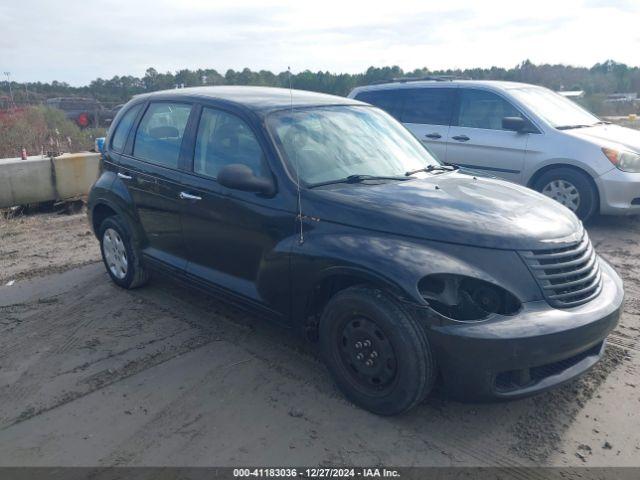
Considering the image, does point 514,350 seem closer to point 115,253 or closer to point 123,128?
point 115,253

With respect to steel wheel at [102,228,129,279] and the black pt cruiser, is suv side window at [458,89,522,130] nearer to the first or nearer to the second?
the black pt cruiser

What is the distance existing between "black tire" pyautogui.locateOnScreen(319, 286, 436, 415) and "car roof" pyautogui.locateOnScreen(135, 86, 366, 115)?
1.62 metres

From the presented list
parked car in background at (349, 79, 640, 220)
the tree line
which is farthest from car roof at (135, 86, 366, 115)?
the tree line

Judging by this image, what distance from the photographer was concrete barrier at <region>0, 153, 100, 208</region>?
8414mm

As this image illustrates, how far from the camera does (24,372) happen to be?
395 cm

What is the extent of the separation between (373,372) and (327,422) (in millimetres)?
406

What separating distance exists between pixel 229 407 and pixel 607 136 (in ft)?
21.2

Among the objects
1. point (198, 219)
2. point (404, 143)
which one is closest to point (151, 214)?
point (198, 219)

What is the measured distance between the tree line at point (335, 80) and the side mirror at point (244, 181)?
14.4 metres

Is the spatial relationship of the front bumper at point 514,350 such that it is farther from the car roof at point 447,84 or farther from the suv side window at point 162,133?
the car roof at point 447,84

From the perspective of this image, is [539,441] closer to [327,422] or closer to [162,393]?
[327,422]

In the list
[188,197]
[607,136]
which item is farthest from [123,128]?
[607,136]

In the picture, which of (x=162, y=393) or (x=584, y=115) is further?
(x=584, y=115)

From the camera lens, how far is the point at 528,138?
24.8 ft
